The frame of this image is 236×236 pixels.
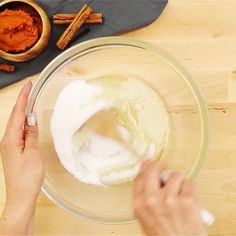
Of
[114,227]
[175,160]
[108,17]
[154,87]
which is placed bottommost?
[114,227]

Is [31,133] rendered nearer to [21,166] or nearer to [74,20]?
[21,166]

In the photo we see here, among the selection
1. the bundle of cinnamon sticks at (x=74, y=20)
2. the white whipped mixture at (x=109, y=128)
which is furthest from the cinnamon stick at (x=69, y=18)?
the white whipped mixture at (x=109, y=128)

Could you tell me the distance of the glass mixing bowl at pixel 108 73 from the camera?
93cm

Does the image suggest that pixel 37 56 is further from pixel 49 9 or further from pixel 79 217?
pixel 79 217

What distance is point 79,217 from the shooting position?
3.05 ft

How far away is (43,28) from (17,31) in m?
0.05

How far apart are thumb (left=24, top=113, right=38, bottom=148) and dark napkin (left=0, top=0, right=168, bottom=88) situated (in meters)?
0.12

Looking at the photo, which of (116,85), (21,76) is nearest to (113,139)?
(116,85)

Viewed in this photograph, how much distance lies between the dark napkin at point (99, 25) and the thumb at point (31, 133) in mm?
116

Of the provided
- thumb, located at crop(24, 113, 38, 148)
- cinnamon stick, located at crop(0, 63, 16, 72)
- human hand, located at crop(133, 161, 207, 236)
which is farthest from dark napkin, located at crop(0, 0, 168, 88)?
human hand, located at crop(133, 161, 207, 236)

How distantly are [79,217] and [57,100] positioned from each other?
0.23 metres

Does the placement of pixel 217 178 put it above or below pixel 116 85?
below

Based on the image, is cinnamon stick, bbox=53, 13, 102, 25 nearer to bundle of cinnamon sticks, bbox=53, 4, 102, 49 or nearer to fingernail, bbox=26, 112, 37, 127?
bundle of cinnamon sticks, bbox=53, 4, 102, 49

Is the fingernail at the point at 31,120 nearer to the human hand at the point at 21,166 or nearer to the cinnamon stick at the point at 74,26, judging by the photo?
the human hand at the point at 21,166
